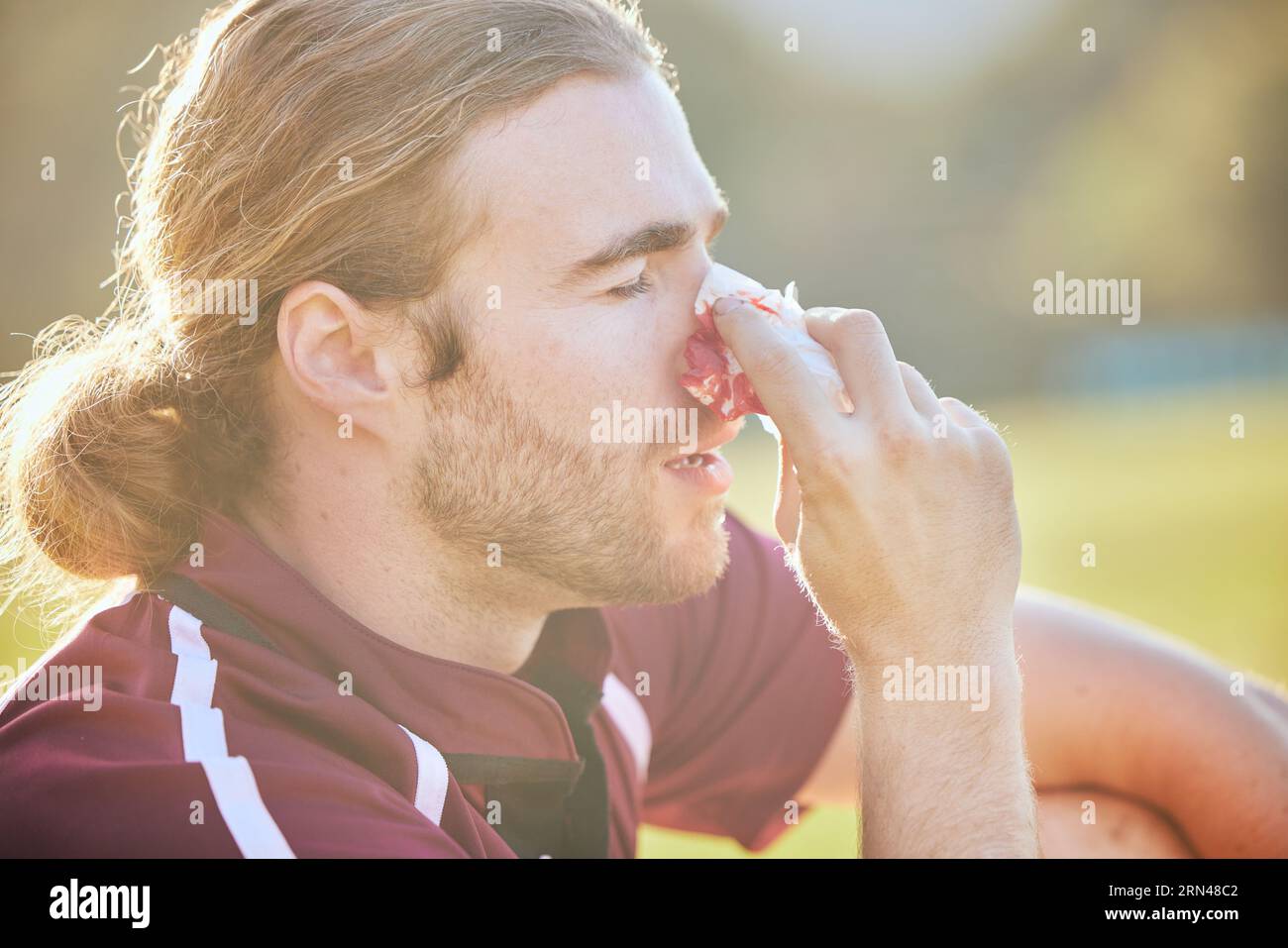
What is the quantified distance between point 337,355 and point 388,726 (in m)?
0.89

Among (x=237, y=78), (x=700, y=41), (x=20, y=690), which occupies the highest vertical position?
(x=700, y=41)

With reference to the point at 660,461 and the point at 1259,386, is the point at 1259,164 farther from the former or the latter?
the point at 660,461

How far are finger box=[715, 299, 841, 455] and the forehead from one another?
368mm

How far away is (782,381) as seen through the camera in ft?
7.43

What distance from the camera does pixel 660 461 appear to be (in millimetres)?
2539

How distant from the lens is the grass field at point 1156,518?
8.02 meters

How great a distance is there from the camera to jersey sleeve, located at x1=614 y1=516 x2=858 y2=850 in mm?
2932

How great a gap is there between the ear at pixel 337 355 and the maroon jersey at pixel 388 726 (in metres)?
0.36

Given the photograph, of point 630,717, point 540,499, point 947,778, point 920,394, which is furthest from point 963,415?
point 630,717

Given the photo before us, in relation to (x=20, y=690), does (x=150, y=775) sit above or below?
below

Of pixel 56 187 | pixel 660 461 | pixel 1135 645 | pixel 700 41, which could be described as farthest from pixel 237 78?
pixel 700 41

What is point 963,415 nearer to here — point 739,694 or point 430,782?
point 739,694

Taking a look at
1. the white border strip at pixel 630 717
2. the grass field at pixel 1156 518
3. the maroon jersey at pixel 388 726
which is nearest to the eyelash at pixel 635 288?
the maroon jersey at pixel 388 726
